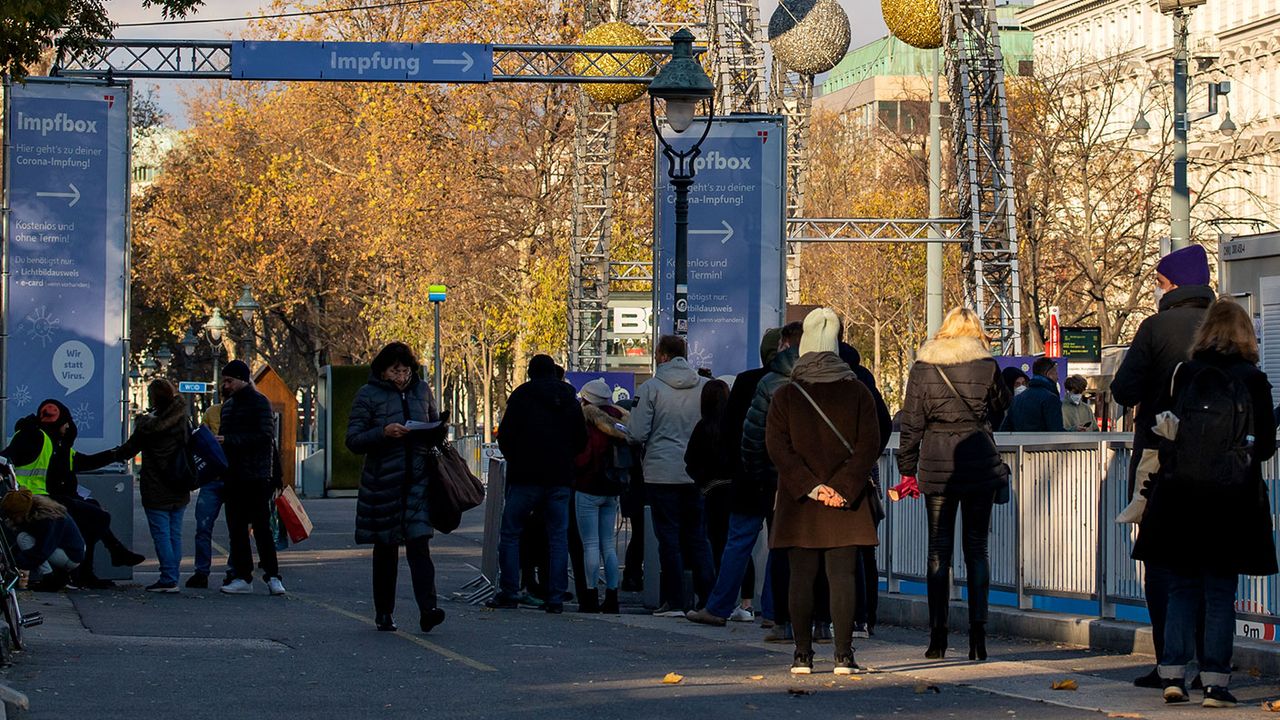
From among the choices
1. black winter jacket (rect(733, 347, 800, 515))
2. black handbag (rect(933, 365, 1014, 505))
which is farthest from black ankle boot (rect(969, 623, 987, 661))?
black winter jacket (rect(733, 347, 800, 515))

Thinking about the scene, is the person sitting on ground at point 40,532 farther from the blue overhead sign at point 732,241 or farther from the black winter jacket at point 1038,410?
the blue overhead sign at point 732,241

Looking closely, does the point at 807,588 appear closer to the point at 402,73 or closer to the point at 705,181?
the point at 705,181

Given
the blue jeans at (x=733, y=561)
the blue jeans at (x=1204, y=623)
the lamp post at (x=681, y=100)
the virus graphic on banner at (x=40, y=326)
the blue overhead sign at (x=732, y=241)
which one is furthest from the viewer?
the blue overhead sign at (x=732, y=241)

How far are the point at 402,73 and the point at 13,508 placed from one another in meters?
13.3

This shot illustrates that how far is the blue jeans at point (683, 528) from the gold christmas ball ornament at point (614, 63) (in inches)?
491

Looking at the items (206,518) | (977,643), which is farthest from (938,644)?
(206,518)

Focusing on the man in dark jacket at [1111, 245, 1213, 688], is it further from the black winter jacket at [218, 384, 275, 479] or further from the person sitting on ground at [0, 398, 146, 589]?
the person sitting on ground at [0, 398, 146, 589]

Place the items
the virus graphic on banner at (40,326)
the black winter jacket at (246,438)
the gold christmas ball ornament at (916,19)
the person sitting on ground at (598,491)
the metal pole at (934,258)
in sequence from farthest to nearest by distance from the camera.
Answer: the metal pole at (934,258)
the gold christmas ball ornament at (916,19)
the virus graphic on banner at (40,326)
the black winter jacket at (246,438)
the person sitting on ground at (598,491)

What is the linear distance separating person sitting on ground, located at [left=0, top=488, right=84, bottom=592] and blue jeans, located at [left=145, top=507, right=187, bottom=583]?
2279 millimetres

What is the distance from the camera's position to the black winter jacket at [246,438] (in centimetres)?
1845

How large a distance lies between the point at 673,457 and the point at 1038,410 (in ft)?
18.2

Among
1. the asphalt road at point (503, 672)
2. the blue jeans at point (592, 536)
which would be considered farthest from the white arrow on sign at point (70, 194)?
the blue jeans at point (592, 536)

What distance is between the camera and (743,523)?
14742 mm

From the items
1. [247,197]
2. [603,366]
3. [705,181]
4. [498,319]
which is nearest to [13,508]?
[705,181]
